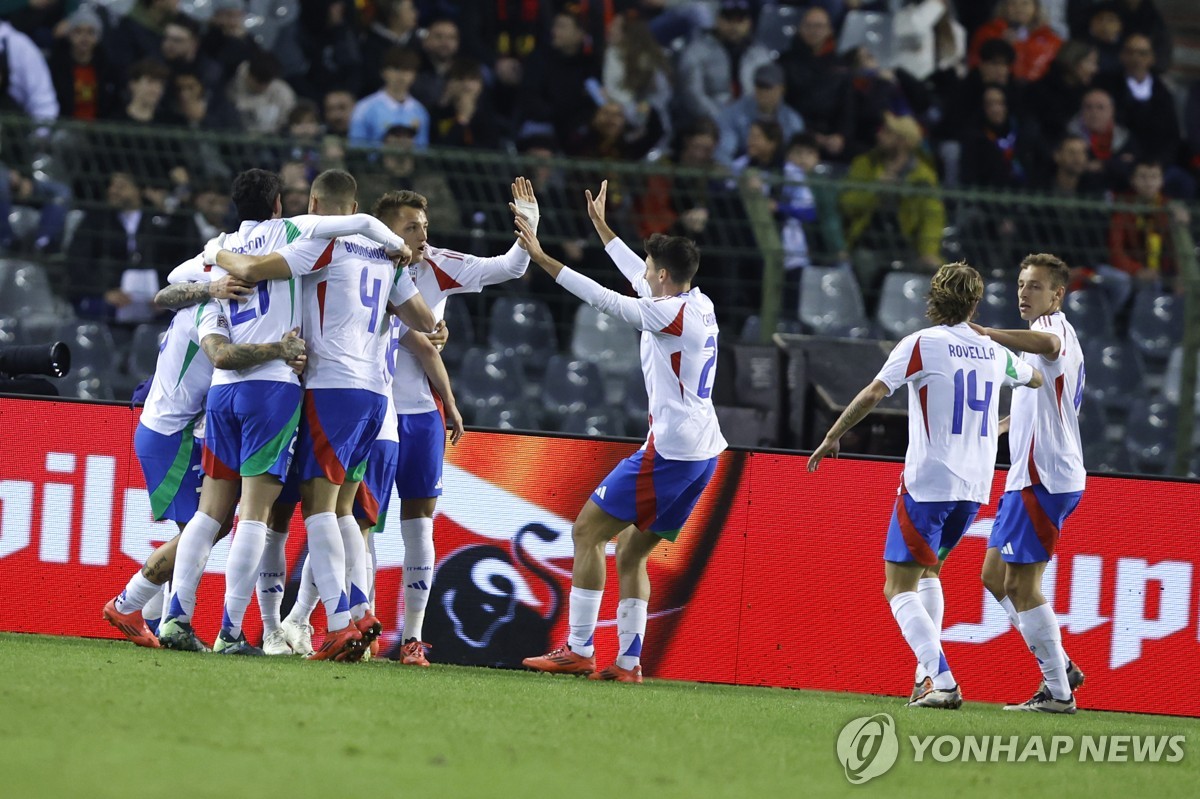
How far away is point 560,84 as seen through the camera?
12.9 metres

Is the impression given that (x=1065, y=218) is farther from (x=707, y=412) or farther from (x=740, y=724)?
(x=740, y=724)

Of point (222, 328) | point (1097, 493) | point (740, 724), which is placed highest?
point (222, 328)

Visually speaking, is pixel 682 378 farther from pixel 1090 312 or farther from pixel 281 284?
pixel 1090 312

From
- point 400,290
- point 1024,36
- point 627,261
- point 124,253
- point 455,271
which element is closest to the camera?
point 400,290

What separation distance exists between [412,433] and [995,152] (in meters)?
7.69

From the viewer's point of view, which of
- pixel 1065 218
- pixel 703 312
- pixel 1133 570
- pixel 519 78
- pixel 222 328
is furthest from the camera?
pixel 519 78

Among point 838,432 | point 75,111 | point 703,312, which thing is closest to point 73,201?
point 75,111

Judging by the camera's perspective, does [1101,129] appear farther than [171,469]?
Yes

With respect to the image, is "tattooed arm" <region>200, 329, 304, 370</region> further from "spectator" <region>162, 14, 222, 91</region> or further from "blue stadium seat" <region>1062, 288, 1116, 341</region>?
"blue stadium seat" <region>1062, 288, 1116, 341</region>

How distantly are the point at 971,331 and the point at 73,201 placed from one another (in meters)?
6.08

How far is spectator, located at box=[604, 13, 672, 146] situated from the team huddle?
604cm

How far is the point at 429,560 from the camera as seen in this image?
23.5 ft

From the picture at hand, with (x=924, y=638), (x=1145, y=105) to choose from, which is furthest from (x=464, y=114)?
(x=924, y=638)

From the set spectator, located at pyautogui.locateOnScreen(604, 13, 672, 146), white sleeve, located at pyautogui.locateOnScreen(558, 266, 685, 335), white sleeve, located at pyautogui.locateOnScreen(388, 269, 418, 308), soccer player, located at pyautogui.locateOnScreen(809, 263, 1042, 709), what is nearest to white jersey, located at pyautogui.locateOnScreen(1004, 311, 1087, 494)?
soccer player, located at pyautogui.locateOnScreen(809, 263, 1042, 709)
